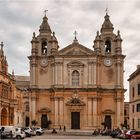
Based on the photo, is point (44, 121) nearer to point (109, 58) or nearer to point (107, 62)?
point (107, 62)

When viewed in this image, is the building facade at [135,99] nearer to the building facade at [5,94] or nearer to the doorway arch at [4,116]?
the building facade at [5,94]

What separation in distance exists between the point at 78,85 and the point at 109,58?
7.61 meters

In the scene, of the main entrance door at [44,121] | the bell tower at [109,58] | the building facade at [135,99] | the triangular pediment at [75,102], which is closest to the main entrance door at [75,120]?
the triangular pediment at [75,102]

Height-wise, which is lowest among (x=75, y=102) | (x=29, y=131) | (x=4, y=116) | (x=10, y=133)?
(x=29, y=131)

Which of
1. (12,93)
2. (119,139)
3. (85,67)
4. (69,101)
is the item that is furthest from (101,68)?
(119,139)

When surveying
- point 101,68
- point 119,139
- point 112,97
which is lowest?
point 119,139

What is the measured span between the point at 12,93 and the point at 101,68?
57.8ft

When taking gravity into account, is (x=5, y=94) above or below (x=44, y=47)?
below

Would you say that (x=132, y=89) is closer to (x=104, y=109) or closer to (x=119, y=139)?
(x=104, y=109)

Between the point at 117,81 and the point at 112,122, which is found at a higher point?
the point at 117,81

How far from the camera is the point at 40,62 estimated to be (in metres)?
76.9

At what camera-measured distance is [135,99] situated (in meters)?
63.2

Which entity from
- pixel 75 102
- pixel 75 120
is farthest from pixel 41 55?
pixel 75 120

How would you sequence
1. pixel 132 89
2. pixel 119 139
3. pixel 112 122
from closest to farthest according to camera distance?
1. pixel 119 139
2. pixel 132 89
3. pixel 112 122
